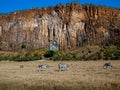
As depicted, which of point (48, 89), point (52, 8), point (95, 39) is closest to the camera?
point (48, 89)

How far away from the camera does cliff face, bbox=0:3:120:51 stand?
120 meters

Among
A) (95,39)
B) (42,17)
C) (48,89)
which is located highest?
(42,17)

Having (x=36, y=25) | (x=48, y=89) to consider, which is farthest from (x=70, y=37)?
(x=48, y=89)

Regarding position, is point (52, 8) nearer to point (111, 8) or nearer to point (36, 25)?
point (36, 25)

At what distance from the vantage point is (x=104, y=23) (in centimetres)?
12025

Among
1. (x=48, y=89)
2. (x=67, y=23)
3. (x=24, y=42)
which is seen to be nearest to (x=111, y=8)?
(x=67, y=23)

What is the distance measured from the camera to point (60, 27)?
411 ft

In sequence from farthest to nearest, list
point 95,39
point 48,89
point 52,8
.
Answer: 1. point 52,8
2. point 95,39
3. point 48,89

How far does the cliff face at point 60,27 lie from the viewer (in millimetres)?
120000

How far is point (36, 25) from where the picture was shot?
128 meters

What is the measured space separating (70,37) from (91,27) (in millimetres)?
7985

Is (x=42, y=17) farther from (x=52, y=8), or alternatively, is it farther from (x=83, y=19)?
(x=83, y=19)

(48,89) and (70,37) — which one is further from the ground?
(70,37)

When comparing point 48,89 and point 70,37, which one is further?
point 70,37
